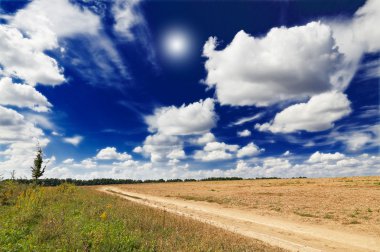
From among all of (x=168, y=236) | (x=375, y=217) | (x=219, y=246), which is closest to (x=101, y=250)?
(x=168, y=236)

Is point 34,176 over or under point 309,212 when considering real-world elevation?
over

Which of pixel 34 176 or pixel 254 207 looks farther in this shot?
pixel 34 176

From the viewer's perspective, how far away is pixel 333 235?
1648cm

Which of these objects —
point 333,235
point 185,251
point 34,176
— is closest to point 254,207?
point 333,235

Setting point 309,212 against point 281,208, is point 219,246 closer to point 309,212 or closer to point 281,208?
point 309,212

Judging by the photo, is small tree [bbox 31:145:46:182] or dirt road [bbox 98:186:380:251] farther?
small tree [bbox 31:145:46:182]

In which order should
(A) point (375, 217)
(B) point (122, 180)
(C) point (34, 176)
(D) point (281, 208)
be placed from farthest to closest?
(B) point (122, 180) → (C) point (34, 176) → (D) point (281, 208) → (A) point (375, 217)

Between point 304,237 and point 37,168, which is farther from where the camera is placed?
point 37,168

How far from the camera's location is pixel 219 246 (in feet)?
35.8

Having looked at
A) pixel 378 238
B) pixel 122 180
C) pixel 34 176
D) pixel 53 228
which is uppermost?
pixel 122 180

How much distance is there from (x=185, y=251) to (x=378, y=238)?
1211cm

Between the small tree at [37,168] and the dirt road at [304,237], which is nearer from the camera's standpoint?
the dirt road at [304,237]

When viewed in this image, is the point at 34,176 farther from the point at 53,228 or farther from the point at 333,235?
the point at 333,235

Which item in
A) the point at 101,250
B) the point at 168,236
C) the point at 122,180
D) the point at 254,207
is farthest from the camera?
the point at 122,180
